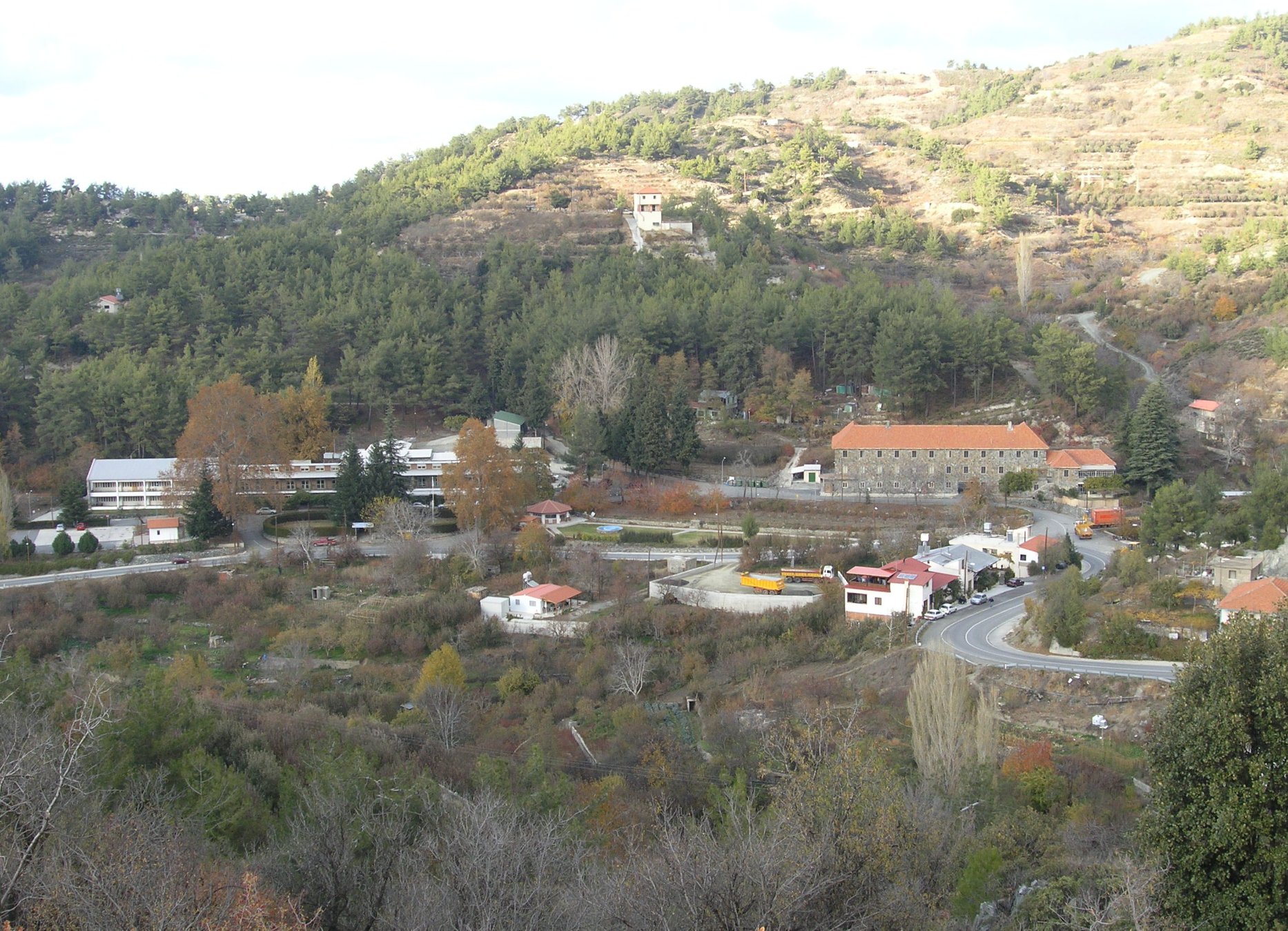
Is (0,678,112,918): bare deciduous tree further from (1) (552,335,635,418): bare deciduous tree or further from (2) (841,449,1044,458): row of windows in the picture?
(1) (552,335,635,418): bare deciduous tree

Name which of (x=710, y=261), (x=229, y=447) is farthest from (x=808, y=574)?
(x=710, y=261)

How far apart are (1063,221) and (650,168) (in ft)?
72.9

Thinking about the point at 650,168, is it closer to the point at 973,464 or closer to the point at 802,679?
the point at 973,464

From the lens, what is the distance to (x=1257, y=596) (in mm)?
17484

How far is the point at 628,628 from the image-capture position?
73.1 feet

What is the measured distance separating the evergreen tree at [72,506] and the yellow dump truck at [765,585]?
18.0 metres

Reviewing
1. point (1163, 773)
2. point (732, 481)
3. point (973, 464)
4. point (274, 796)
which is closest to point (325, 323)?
point (732, 481)

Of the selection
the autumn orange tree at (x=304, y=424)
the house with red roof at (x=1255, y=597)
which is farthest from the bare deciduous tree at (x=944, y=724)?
the autumn orange tree at (x=304, y=424)

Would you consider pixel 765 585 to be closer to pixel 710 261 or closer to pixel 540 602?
pixel 540 602

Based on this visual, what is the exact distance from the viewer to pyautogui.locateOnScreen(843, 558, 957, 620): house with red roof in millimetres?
21203

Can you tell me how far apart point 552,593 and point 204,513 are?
399 inches

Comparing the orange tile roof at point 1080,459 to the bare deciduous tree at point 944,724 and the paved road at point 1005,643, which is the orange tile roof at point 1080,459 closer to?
the paved road at point 1005,643

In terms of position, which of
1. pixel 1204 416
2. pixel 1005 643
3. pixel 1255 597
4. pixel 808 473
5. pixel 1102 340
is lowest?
pixel 1005 643

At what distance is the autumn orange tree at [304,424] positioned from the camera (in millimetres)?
31562
